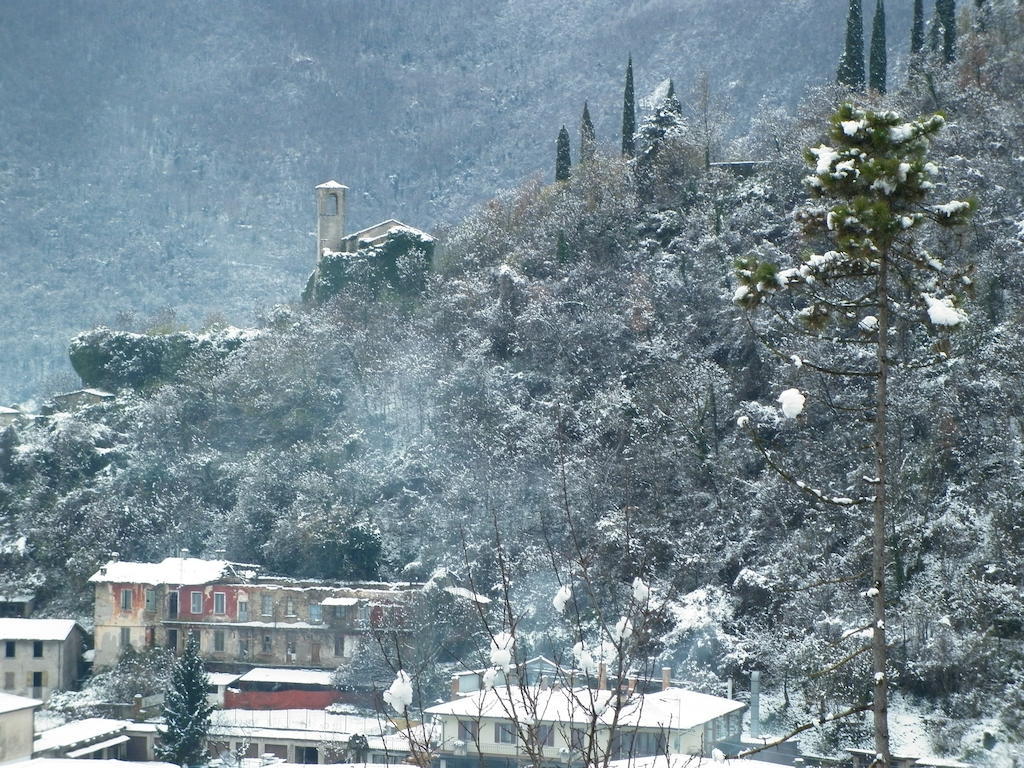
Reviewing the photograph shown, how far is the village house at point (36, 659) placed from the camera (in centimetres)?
4591

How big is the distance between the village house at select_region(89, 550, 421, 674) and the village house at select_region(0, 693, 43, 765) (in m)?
10.5

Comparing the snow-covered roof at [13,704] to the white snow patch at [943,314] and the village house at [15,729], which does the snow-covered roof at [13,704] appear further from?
the white snow patch at [943,314]

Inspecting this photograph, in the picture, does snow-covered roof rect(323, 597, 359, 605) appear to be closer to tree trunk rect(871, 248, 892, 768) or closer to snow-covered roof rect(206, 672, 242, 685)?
snow-covered roof rect(206, 672, 242, 685)

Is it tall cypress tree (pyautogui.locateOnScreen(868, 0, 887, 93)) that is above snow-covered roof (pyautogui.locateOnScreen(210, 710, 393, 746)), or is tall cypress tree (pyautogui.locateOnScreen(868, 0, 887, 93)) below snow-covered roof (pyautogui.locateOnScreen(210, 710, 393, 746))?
above

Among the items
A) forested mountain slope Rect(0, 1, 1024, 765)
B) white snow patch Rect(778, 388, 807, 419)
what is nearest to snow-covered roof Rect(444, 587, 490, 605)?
forested mountain slope Rect(0, 1, 1024, 765)

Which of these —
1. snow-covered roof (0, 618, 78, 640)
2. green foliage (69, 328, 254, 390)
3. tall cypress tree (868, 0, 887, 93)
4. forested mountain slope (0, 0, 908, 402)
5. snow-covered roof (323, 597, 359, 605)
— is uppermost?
forested mountain slope (0, 0, 908, 402)

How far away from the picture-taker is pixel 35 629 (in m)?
47.0

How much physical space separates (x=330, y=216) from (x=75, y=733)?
2894 cm

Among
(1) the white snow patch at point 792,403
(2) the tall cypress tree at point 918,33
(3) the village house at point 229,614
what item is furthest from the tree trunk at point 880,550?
(2) the tall cypress tree at point 918,33

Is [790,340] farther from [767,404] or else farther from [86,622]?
[86,622]

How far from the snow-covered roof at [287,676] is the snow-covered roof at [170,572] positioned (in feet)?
13.5

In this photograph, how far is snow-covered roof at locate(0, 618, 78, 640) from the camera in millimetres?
46344

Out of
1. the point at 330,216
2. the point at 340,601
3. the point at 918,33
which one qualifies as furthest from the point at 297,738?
the point at 918,33

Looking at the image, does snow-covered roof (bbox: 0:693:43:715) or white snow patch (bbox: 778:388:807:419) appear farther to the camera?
snow-covered roof (bbox: 0:693:43:715)
